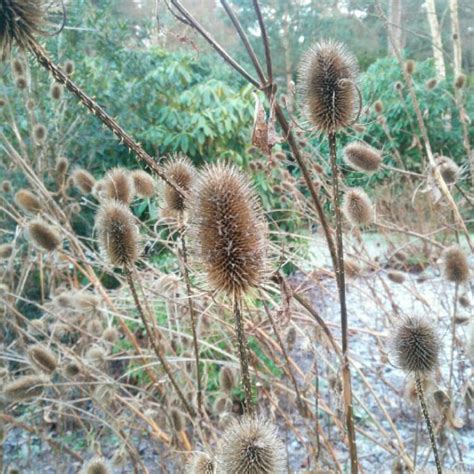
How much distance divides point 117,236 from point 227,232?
0.44m

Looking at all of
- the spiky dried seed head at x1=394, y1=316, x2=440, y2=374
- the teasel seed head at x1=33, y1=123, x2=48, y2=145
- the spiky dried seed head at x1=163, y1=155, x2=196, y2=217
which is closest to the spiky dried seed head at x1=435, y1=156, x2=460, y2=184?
the spiky dried seed head at x1=394, y1=316, x2=440, y2=374

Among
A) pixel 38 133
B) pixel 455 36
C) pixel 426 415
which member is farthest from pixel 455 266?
pixel 455 36

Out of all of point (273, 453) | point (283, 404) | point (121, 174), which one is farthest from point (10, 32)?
point (283, 404)

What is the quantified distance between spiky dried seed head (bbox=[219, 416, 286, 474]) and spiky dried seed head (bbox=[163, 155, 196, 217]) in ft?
1.78

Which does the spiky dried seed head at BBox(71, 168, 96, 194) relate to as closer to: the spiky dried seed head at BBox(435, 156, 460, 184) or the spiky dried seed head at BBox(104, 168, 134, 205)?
the spiky dried seed head at BBox(104, 168, 134, 205)

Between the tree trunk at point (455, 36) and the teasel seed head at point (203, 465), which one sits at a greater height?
the tree trunk at point (455, 36)

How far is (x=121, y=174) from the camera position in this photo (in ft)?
4.64

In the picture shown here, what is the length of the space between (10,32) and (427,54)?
11.2 metres

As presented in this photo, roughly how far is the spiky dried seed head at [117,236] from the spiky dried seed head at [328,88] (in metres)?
0.46

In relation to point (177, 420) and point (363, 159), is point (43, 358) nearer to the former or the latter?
point (177, 420)

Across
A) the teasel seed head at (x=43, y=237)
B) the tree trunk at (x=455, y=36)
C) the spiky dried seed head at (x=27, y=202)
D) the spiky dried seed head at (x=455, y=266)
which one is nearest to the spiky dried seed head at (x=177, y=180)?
the teasel seed head at (x=43, y=237)

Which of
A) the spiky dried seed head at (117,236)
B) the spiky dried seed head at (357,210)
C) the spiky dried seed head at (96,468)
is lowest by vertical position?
the spiky dried seed head at (96,468)

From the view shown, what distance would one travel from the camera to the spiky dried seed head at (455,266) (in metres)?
1.65

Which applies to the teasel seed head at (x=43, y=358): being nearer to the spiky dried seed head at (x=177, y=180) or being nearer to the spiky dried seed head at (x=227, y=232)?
the spiky dried seed head at (x=177, y=180)
